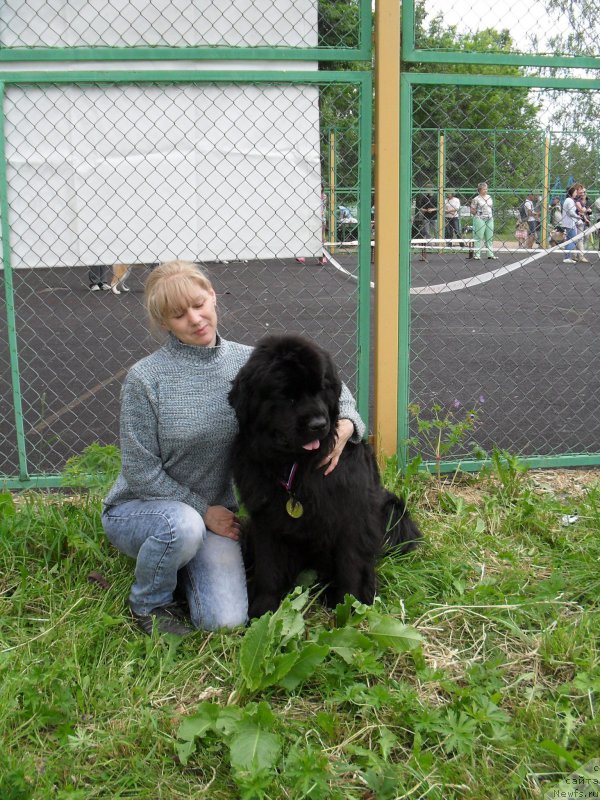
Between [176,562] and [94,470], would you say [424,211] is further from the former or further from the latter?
[176,562]

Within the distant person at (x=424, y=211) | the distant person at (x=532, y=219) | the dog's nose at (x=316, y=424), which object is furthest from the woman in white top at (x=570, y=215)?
the dog's nose at (x=316, y=424)

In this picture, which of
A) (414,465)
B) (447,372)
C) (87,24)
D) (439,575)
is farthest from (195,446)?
(447,372)

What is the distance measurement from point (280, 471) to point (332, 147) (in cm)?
252

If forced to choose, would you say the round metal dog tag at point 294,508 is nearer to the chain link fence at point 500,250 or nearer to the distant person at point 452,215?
the chain link fence at point 500,250

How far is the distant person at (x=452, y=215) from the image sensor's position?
23.5 ft

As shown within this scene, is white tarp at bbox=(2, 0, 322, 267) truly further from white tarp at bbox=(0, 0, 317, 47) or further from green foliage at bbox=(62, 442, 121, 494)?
green foliage at bbox=(62, 442, 121, 494)

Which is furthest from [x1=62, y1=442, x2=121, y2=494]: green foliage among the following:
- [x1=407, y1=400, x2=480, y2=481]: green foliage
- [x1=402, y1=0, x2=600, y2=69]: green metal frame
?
[x1=402, y1=0, x2=600, y2=69]: green metal frame

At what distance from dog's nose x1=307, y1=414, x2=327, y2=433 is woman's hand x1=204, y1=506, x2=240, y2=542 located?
31.3 inches

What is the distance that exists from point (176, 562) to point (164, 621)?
0.77ft

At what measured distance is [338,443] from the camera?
2.82 meters

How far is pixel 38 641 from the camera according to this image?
270 cm

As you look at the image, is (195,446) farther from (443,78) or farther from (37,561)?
(443,78)

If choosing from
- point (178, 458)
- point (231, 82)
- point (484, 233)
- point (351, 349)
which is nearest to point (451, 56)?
point (231, 82)

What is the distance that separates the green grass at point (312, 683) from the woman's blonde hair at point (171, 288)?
114 cm
